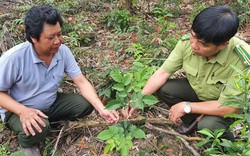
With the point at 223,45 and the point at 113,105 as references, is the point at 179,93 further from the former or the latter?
the point at 113,105

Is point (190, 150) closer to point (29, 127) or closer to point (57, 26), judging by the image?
point (29, 127)

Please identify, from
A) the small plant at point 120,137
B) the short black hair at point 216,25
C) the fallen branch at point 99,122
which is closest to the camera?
the small plant at point 120,137

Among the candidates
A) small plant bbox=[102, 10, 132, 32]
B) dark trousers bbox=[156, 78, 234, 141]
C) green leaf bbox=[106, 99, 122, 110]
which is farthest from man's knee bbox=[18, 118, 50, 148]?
small plant bbox=[102, 10, 132, 32]

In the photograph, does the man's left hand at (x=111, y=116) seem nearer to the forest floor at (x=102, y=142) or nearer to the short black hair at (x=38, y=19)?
the forest floor at (x=102, y=142)

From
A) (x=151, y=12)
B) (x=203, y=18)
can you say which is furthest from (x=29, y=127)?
(x=151, y=12)

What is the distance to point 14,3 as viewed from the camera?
600cm

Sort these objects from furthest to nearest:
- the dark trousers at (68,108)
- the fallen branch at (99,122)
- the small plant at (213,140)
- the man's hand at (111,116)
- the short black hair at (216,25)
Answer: the dark trousers at (68,108)
the fallen branch at (99,122)
the man's hand at (111,116)
the short black hair at (216,25)
the small plant at (213,140)

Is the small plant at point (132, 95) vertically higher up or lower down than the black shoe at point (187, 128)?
higher up

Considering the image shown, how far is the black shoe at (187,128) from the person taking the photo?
2862 millimetres

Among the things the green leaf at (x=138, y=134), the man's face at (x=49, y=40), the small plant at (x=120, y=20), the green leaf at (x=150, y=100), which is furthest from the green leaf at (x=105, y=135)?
the small plant at (x=120, y=20)

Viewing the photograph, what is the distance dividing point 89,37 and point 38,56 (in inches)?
86.3

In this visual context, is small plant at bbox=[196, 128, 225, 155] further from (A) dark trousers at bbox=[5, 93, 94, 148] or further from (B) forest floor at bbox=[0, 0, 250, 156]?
(A) dark trousers at bbox=[5, 93, 94, 148]

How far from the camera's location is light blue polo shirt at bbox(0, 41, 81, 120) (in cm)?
265

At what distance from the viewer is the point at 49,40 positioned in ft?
8.59
